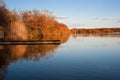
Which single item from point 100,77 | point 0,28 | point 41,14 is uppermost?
point 41,14

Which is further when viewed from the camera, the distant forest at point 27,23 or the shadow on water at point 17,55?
the distant forest at point 27,23

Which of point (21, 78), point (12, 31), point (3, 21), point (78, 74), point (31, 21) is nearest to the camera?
point (21, 78)

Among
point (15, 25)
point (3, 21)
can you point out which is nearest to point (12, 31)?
point (15, 25)

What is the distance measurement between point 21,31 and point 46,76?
2839cm

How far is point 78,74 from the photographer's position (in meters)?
9.28

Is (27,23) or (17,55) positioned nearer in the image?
(17,55)

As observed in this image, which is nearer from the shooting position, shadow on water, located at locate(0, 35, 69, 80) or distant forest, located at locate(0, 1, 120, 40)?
shadow on water, located at locate(0, 35, 69, 80)

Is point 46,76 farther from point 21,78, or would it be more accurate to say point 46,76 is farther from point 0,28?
point 0,28

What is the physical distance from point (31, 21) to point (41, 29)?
3.52 metres

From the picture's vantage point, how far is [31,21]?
58.7m

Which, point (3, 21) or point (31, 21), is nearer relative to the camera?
point (3, 21)

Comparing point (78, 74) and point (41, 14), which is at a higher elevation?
point (41, 14)

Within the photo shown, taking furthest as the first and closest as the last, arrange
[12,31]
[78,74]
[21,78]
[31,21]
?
1. [31,21]
2. [12,31]
3. [78,74]
4. [21,78]

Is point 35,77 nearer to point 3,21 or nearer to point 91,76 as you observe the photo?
point 91,76
